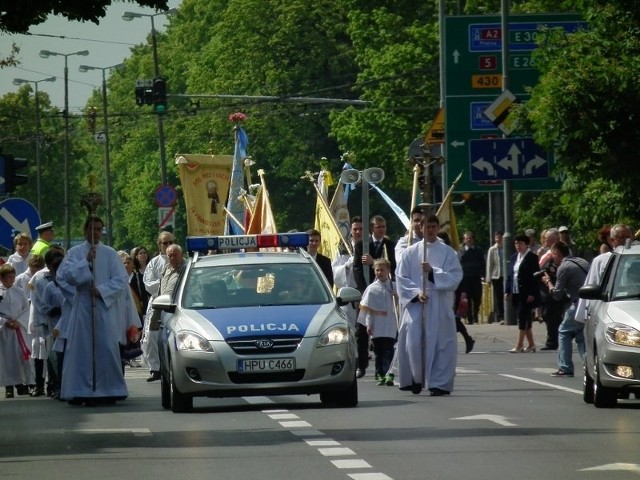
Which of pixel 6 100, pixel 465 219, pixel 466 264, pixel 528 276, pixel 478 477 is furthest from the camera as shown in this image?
pixel 6 100

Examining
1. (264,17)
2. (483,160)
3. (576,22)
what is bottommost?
(483,160)

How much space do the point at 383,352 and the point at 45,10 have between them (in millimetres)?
7326

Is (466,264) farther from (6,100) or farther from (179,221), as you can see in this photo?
(6,100)

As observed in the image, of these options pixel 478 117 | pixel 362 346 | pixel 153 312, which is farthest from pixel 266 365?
pixel 478 117

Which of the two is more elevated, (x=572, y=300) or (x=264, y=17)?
(x=264, y=17)

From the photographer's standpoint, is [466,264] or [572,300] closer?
[572,300]

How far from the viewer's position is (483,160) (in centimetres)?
3534

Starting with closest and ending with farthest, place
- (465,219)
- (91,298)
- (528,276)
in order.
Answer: (91,298) < (528,276) < (465,219)

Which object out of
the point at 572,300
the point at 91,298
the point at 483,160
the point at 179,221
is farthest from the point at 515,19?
the point at 179,221

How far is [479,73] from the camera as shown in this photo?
129 feet

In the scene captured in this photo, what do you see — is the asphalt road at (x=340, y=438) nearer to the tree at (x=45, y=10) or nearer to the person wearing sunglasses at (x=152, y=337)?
the tree at (x=45, y=10)

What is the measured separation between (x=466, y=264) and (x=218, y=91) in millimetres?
41669

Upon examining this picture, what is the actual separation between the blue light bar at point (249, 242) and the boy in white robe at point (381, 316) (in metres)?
2.55

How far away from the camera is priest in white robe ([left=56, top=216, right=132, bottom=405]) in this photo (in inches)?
870
